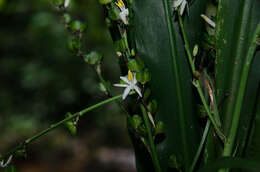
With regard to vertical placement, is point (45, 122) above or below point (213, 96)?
below

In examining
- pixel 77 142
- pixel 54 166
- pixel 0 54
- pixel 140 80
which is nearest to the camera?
pixel 140 80

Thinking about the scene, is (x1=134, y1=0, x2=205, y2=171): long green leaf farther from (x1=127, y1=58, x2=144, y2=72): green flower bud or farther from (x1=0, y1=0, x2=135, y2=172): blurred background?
(x1=0, y1=0, x2=135, y2=172): blurred background

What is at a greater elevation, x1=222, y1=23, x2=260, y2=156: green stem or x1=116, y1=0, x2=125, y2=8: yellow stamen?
x1=116, y1=0, x2=125, y2=8: yellow stamen

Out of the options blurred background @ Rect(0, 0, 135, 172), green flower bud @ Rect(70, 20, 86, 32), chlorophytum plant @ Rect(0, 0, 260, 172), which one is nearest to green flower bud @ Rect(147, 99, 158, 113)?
chlorophytum plant @ Rect(0, 0, 260, 172)

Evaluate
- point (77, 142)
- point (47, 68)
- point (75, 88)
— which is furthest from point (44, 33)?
point (77, 142)

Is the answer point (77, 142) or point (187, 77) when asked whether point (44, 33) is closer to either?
point (77, 142)

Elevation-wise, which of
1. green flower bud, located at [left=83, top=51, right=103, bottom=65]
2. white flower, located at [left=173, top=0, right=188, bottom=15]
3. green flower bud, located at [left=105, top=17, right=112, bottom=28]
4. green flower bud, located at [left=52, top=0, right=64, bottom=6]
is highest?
green flower bud, located at [left=52, top=0, right=64, bottom=6]
